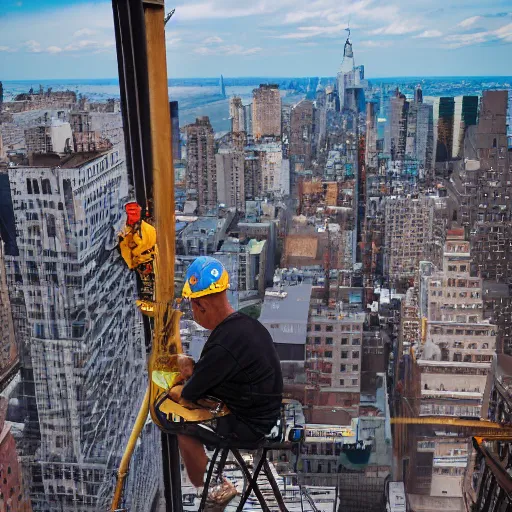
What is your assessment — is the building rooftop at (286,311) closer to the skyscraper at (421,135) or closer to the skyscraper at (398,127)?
the skyscraper at (398,127)

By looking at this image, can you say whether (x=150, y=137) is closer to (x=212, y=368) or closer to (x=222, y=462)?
(x=212, y=368)

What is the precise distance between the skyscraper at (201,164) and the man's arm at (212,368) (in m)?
0.98

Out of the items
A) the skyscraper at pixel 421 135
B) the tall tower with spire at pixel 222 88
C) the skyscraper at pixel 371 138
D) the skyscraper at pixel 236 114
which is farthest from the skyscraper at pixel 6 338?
the skyscraper at pixel 421 135

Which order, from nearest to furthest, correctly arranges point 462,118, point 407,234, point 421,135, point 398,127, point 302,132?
point 302,132 → point 462,118 → point 398,127 → point 421,135 → point 407,234

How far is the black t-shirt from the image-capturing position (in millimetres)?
1075

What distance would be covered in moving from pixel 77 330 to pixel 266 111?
1.49 meters

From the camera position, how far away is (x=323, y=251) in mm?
3604

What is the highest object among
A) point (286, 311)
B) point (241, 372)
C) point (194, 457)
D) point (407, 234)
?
point (241, 372)

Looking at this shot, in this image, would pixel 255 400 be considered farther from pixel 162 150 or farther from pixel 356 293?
pixel 356 293

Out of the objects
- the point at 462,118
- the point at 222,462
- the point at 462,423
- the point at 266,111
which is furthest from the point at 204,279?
→ the point at 462,118

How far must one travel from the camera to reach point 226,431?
46.4 inches

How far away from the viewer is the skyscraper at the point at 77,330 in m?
1.50

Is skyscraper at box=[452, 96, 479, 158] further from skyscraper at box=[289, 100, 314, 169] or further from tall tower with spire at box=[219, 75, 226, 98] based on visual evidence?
tall tower with spire at box=[219, 75, 226, 98]

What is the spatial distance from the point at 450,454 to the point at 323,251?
1522mm
